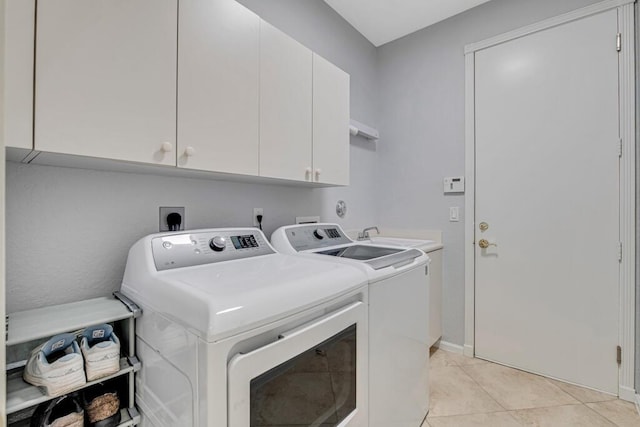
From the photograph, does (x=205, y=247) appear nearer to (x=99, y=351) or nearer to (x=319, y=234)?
(x=99, y=351)

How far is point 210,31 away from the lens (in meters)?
1.13

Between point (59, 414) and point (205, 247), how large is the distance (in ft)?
2.14

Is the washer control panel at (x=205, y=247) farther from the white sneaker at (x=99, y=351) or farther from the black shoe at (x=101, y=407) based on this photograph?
the black shoe at (x=101, y=407)

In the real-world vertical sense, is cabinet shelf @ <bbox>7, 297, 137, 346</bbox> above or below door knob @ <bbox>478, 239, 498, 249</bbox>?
below

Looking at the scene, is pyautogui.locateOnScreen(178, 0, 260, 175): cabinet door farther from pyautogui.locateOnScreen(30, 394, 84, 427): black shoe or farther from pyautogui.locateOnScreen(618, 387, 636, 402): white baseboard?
pyautogui.locateOnScreen(618, 387, 636, 402): white baseboard

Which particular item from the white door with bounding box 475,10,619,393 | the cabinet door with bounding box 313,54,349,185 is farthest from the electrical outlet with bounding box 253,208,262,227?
the white door with bounding box 475,10,619,393

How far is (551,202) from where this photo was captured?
2.03 m

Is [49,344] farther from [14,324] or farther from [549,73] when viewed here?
[549,73]

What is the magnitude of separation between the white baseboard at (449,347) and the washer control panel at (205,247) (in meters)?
1.90

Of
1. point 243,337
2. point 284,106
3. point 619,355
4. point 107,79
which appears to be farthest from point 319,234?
point 619,355

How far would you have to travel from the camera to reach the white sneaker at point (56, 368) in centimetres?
76

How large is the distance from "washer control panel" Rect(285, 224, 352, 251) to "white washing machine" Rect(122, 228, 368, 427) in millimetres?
427

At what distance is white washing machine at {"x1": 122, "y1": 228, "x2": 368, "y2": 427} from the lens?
683 mm

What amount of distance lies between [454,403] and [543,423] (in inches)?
17.7
